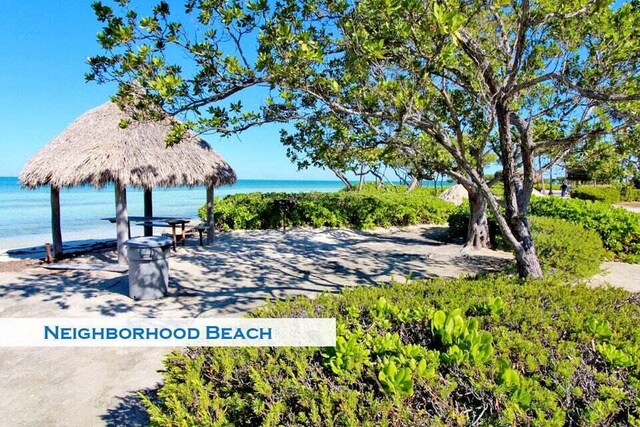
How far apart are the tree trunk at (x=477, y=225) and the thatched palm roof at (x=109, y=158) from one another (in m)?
6.85

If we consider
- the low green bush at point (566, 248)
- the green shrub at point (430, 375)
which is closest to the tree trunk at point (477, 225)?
the low green bush at point (566, 248)

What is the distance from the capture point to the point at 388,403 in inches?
71.0

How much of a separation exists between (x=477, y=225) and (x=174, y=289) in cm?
734

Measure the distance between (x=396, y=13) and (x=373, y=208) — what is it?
12303 millimetres

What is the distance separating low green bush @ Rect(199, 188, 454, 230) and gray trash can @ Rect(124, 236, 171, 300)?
816 cm

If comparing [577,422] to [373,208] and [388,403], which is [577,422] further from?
[373,208]

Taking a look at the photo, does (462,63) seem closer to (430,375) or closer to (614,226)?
(430,375)

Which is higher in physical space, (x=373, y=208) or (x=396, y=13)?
(x=396, y=13)

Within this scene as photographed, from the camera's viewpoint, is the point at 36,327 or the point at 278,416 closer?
the point at 278,416

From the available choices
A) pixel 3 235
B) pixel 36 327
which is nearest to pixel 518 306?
pixel 36 327

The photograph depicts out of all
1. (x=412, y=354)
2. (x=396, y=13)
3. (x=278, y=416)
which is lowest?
(x=278, y=416)

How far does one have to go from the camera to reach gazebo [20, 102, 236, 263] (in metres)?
8.39

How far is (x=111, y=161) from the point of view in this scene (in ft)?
27.4

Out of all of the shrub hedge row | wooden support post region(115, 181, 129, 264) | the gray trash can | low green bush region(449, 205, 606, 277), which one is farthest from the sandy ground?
the shrub hedge row
